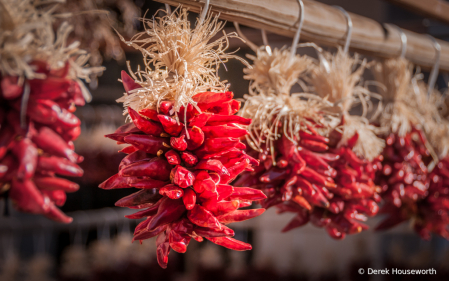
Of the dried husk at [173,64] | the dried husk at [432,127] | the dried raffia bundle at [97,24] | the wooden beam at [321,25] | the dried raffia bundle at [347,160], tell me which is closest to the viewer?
the dried husk at [173,64]

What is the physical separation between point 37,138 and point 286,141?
23.4 inches

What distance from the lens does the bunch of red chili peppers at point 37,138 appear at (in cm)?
61

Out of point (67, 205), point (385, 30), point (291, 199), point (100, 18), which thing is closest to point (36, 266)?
point (67, 205)

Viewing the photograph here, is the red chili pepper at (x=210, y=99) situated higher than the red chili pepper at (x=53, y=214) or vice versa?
the red chili pepper at (x=210, y=99)

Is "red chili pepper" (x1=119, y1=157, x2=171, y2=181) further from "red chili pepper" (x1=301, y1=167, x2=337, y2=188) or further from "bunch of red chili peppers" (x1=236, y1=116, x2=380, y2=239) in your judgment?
"red chili pepper" (x1=301, y1=167, x2=337, y2=188)

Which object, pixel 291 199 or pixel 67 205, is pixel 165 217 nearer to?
pixel 291 199

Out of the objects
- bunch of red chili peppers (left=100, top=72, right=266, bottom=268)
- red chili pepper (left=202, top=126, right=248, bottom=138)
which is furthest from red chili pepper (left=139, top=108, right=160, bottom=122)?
red chili pepper (left=202, top=126, right=248, bottom=138)

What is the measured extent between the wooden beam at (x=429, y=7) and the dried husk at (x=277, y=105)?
842 millimetres

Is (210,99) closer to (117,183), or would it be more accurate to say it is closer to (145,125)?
(145,125)

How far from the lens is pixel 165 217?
66 centimetres

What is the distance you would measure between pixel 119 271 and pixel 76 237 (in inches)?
52.7

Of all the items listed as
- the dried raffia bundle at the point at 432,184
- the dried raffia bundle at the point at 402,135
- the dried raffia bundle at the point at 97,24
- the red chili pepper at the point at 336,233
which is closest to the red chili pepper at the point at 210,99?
the red chili pepper at the point at 336,233

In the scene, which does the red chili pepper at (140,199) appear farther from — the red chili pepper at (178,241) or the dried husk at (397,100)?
the dried husk at (397,100)

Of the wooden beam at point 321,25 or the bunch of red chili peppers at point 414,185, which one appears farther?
the bunch of red chili peppers at point 414,185
